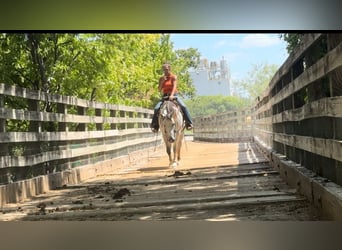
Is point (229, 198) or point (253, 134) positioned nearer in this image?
point (229, 198)

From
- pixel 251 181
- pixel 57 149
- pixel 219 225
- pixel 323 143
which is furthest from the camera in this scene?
pixel 57 149

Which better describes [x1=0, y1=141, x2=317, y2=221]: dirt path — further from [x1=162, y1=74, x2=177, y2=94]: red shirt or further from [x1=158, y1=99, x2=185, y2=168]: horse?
[x1=162, y1=74, x2=177, y2=94]: red shirt

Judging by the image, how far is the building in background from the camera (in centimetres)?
321

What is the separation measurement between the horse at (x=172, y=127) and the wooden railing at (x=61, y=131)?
3.3 inches

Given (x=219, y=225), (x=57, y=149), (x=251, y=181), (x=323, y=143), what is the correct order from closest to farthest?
(x=323, y=143)
(x=219, y=225)
(x=251, y=181)
(x=57, y=149)

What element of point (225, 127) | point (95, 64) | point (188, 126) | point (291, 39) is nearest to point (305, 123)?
point (291, 39)

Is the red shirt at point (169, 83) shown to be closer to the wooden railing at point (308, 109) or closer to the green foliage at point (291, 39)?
the wooden railing at point (308, 109)

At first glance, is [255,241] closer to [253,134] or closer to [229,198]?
[229,198]

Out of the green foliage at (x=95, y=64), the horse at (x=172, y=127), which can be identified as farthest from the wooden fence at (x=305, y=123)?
the green foliage at (x=95, y=64)

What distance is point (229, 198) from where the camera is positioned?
3.03 m

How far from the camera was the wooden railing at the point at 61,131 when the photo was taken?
3.21 m
